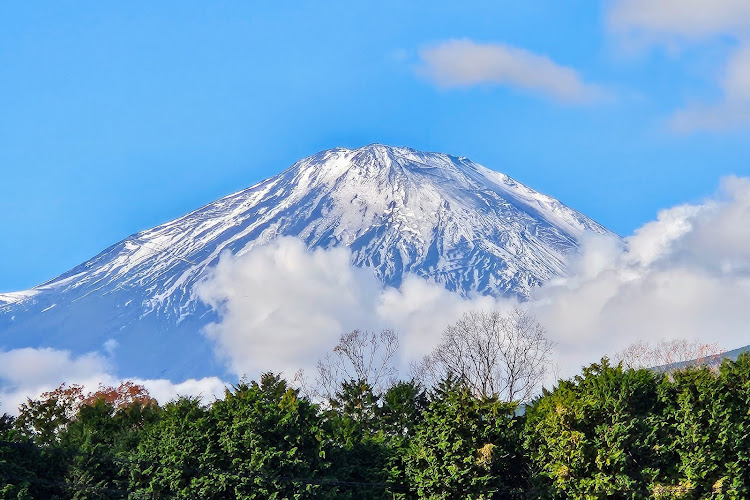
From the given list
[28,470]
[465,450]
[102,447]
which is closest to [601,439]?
[465,450]

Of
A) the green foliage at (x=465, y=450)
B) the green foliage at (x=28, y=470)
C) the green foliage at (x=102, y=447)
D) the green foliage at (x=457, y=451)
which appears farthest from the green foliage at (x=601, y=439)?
the green foliage at (x=28, y=470)

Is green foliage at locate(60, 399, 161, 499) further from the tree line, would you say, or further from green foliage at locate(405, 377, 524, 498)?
green foliage at locate(405, 377, 524, 498)

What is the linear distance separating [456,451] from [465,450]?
0.79 feet

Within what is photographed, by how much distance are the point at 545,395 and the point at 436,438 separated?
3.49m

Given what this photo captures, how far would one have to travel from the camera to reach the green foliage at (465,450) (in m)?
24.4

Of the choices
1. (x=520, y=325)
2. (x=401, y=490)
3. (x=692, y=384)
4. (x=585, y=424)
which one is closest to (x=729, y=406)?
(x=692, y=384)

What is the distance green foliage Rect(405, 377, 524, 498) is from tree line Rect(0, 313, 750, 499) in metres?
0.04

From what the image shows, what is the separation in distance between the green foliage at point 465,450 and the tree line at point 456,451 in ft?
0.12

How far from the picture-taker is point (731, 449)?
945 inches

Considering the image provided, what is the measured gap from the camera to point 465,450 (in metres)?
24.6

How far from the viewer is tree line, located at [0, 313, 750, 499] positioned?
23.9 m

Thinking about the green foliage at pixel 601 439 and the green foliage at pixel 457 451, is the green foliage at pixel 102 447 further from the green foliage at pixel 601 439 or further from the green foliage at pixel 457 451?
the green foliage at pixel 601 439

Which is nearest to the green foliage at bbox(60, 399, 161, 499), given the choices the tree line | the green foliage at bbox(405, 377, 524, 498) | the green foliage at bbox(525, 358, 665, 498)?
the tree line

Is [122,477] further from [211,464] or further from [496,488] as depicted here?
[496,488]
